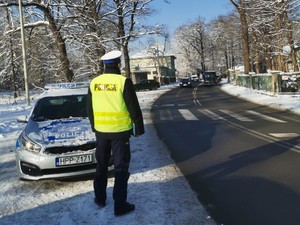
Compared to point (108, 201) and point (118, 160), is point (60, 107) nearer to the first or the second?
point (108, 201)

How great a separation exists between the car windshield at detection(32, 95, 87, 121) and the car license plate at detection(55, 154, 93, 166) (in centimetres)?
165

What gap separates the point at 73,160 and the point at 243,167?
2.92 metres

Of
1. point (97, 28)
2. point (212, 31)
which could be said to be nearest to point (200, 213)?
point (97, 28)

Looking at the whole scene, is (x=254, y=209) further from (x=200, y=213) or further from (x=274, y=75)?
(x=274, y=75)

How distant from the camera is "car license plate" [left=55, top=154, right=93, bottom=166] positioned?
240 inches

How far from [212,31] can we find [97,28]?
77.4 metres

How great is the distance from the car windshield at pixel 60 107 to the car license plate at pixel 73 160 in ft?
5.40

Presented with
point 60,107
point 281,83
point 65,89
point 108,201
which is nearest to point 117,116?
point 108,201

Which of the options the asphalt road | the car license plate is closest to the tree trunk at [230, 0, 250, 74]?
the asphalt road

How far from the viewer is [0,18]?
24.3 m

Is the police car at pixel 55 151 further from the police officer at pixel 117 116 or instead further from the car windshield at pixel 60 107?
the police officer at pixel 117 116

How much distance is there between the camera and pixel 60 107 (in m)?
7.96

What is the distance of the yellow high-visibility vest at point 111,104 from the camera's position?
481cm

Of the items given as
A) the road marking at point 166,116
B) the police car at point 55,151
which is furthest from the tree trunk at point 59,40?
the police car at point 55,151
